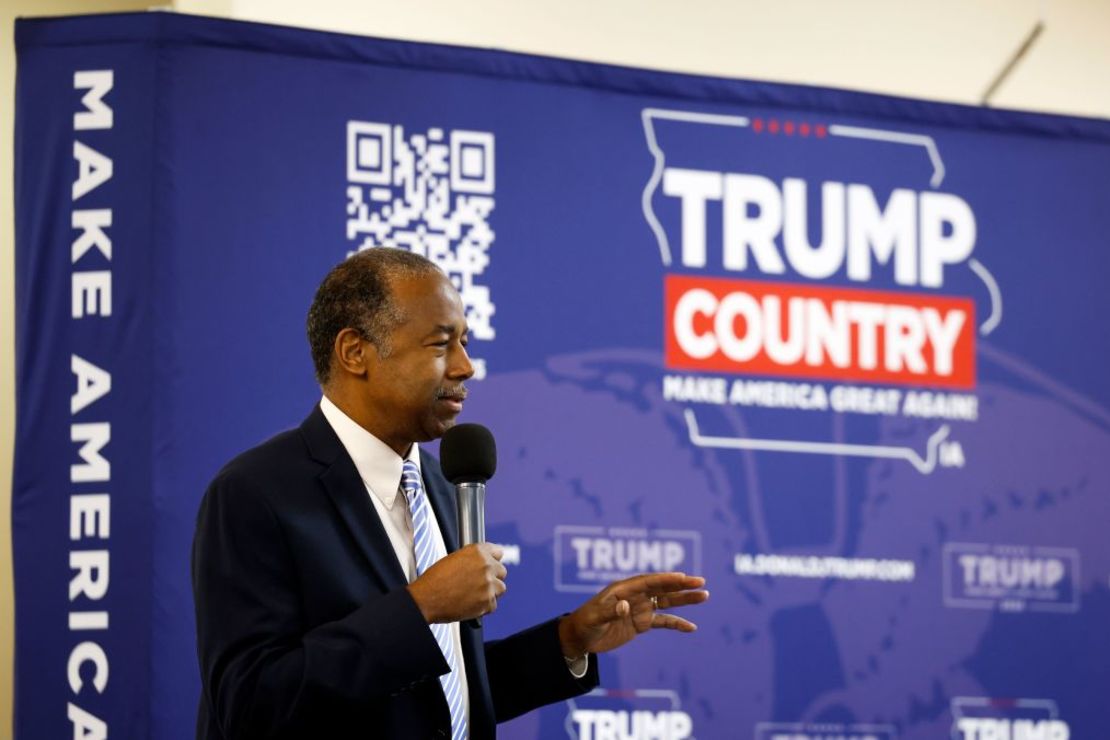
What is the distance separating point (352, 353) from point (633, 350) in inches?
83.2

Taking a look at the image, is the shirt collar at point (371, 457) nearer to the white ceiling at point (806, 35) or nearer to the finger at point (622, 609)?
the finger at point (622, 609)

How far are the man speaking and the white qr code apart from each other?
1.77m

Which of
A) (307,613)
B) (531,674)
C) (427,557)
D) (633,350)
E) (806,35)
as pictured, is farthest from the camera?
(806,35)

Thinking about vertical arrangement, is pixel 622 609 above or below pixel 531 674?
above

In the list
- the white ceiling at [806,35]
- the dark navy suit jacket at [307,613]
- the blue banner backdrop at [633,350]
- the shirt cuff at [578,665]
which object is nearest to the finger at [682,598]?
the shirt cuff at [578,665]

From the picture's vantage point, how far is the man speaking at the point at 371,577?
2139 millimetres

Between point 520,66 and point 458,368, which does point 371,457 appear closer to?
point 458,368

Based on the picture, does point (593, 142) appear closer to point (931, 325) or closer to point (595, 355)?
point (595, 355)

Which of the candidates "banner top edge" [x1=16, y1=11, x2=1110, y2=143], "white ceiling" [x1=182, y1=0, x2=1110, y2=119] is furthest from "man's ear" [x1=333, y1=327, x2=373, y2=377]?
"white ceiling" [x1=182, y1=0, x2=1110, y2=119]

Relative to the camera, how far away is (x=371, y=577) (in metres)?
2.28

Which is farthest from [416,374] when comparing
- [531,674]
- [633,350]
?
[633,350]

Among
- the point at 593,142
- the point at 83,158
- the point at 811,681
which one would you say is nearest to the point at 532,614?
the point at 811,681

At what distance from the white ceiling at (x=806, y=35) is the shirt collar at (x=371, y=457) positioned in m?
2.39

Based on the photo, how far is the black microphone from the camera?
7.55 ft
